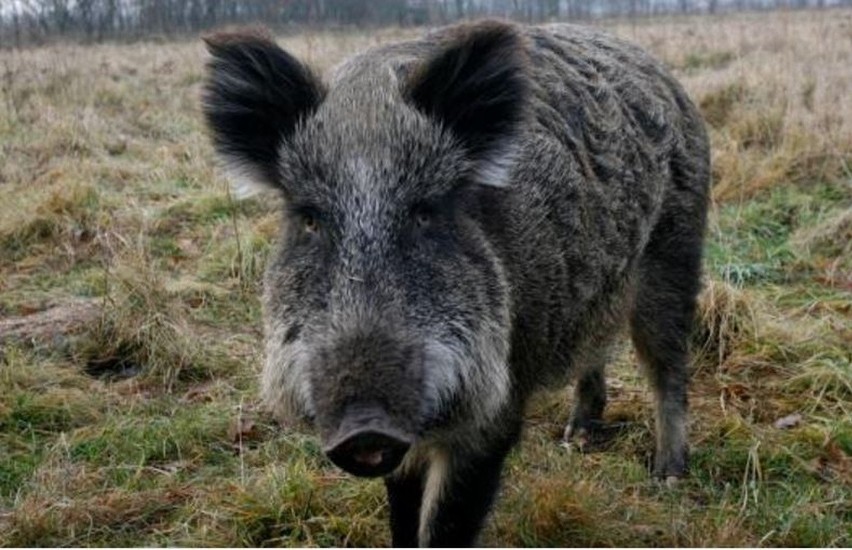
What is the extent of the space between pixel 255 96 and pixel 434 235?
2.22 feet

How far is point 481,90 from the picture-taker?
2961mm

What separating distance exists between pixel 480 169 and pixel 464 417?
701mm

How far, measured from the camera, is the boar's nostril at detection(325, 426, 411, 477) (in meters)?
2.23

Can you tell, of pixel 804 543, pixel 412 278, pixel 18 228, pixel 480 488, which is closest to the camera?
pixel 412 278

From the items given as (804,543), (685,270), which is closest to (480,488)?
(804,543)

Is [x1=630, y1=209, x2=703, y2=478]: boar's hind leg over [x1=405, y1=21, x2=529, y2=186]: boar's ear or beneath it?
beneath

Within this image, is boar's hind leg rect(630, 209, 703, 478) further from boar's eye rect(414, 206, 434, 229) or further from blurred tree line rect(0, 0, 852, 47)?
blurred tree line rect(0, 0, 852, 47)

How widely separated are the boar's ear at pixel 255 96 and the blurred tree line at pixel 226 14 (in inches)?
578

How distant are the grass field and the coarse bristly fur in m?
0.61

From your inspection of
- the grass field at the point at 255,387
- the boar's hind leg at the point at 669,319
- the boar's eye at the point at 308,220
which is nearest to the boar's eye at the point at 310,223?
the boar's eye at the point at 308,220

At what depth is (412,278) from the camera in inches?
102

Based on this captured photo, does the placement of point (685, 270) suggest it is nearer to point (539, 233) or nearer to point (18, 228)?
point (539, 233)

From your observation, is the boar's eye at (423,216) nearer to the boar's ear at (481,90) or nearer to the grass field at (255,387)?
the boar's ear at (481,90)

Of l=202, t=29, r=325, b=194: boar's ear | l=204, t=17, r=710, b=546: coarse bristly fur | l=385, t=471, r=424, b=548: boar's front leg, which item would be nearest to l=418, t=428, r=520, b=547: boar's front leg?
l=204, t=17, r=710, b=546: coarse bristly fur
